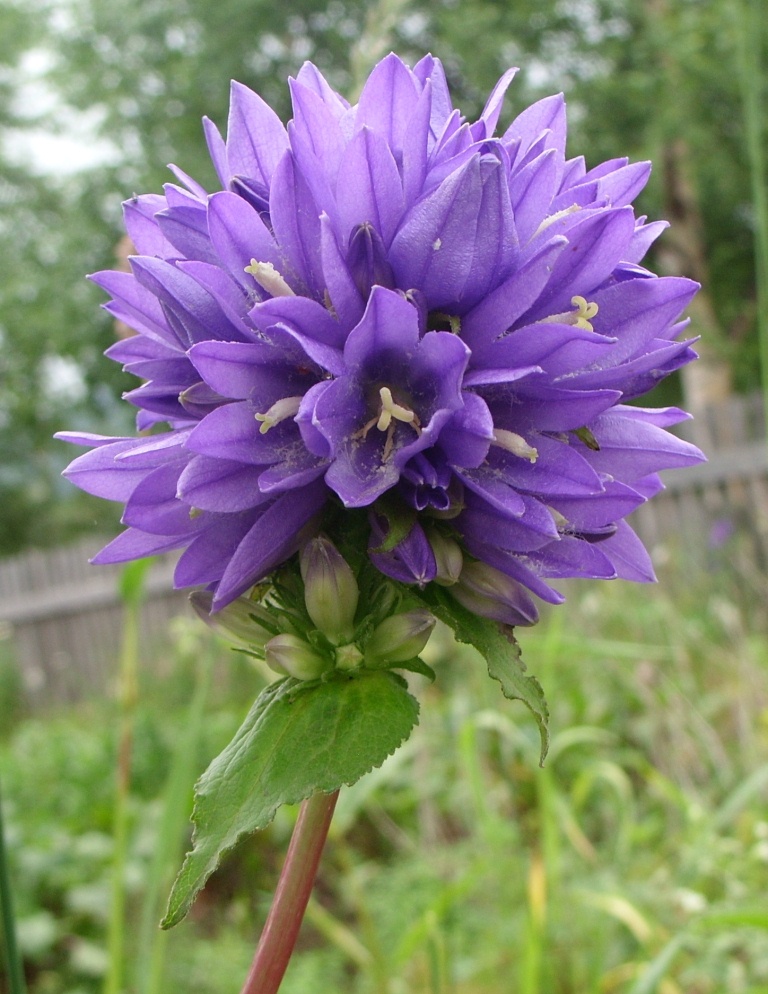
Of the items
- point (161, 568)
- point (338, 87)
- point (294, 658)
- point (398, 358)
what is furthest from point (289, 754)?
point (338, 87)

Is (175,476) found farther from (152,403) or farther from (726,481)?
(726,481)

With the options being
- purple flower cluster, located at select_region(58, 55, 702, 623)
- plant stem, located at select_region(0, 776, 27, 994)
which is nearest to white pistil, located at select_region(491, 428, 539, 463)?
purple flower cluster, located at select_region(58, 55, 702, 623)

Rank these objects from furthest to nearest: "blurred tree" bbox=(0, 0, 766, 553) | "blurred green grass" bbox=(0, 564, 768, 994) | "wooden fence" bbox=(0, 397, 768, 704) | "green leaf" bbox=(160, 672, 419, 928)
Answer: "blurred tree" bbox=(0, 0, 766, 553), "wooden fence" bbox=(0, 397, 768, 704), "blurred green grass" bbox=(0, 564, 768, 994), "green leaf" bbox=(160, 672, 419, 928)

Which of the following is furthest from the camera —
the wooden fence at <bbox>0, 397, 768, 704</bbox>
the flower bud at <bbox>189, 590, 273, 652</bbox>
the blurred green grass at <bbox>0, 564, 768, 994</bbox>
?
the wooden fence at <bbox>0, 397, 768, 704</bbox>

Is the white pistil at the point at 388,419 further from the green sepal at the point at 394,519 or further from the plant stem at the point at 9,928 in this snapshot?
the plant stem at the point at 9,928

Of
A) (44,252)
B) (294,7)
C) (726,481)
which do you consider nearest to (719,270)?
(294,7)

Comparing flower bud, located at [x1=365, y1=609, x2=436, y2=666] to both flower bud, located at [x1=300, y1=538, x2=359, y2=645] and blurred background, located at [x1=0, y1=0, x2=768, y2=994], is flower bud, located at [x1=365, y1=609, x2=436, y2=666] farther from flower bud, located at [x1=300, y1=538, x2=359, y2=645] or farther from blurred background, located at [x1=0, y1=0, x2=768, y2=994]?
blurred background, located at [x1=0, y1=0, x2=768, y2=994]

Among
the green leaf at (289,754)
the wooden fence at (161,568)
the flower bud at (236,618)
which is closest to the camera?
the green leaf at (289,754)

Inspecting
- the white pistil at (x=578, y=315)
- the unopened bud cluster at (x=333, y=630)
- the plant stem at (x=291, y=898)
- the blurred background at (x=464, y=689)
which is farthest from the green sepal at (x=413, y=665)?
the blurred background at (x=464, y=689)
